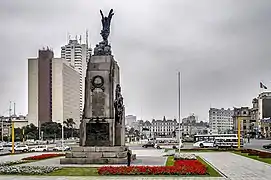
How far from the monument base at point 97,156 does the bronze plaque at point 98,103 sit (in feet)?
7.92

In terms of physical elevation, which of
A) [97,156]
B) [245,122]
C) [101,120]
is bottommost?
[245,122]

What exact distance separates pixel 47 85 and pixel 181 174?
502 ft

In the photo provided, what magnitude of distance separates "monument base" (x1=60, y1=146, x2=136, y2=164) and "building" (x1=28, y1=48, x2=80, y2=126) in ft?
460

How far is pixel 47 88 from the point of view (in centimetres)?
17325

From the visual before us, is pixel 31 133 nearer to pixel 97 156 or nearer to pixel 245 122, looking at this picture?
pixel 245 122

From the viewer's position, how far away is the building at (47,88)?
171250 mm

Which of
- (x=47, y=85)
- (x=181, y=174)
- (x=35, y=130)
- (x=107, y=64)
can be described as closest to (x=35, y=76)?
(x=47, y=85)

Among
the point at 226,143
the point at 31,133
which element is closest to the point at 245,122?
the point at 31,133

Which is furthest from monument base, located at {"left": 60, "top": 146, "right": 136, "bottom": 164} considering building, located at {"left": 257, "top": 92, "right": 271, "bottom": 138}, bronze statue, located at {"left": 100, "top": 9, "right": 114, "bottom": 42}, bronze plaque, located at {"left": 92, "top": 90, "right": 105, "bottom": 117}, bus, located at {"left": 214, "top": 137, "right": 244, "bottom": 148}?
building, located at {"left": 257, "top": 92, "right": 271, "bottom": 138}

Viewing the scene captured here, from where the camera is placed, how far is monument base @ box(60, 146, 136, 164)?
3097 cm

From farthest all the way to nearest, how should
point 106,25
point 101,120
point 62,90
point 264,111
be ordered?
point 62,90 < point 264,111 < point 106,25 < point 101,120

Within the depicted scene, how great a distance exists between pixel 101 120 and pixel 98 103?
1270mm

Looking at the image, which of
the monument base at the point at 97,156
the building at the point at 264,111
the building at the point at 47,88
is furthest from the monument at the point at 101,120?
the building at the point at 47,88

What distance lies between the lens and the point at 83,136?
3244 centimetres
